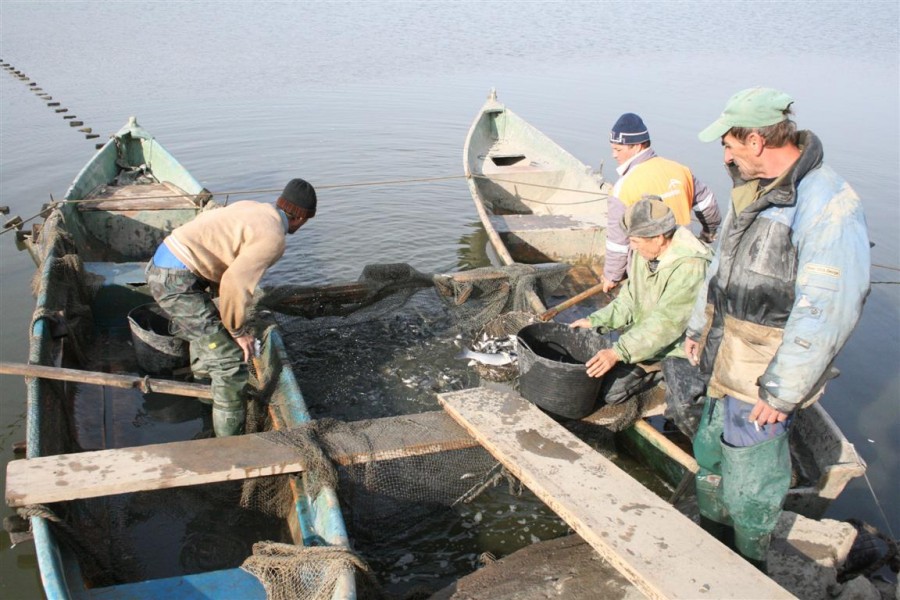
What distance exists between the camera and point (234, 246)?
470 centimetres

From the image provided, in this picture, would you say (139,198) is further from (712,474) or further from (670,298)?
(712,474)

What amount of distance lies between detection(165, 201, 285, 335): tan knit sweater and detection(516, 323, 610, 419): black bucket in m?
1.93

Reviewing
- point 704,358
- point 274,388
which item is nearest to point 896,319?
point 704,358

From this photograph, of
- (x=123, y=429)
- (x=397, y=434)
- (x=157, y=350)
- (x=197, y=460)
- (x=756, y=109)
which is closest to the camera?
(x=756, y=109)

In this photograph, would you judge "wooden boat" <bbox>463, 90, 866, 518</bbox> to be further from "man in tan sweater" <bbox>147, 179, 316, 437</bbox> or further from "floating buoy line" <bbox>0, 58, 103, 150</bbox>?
"floating buoy line" <bbox>0, 58, 103, 150</bbox>

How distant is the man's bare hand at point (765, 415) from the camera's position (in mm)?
3148

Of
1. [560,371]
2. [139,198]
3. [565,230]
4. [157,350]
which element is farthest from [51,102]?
[560,371]

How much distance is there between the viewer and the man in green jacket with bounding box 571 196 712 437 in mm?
4348

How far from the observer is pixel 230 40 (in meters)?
23.4

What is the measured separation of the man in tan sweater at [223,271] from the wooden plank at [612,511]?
1.62 meters

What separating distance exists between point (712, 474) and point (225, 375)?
10.9 feet

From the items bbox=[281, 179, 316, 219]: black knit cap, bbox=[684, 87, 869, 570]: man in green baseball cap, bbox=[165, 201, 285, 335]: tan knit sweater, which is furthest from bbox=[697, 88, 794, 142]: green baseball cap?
bbox=[165, 201, 285, 335]: tan knit sweater

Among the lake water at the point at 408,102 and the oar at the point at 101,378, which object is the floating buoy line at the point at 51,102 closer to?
the lake water at the point at 408,102

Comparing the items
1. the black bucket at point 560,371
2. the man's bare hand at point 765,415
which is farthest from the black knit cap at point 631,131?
the man's bare hand at point 765,415
